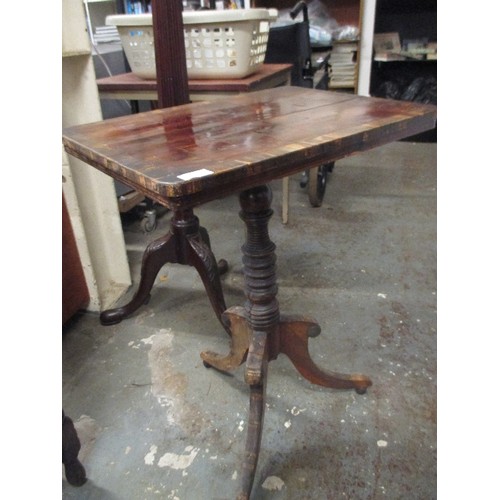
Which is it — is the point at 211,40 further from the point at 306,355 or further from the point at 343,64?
Result: the point at 343,64

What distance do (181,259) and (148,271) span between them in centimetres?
12

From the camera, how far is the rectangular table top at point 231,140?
61cm

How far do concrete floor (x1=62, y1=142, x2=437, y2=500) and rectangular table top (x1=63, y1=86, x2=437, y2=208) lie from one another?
26.4 inches

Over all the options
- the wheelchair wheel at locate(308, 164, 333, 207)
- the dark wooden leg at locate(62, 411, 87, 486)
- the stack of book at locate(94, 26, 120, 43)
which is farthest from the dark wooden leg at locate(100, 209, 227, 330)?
the stack of book at locate(94, 26, 120, 43)

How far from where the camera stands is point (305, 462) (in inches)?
38.4

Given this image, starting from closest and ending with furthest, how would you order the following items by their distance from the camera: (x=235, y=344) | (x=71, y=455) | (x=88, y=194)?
A: (x=71, y=455), (x=235, y=344), (x=88, y=194)

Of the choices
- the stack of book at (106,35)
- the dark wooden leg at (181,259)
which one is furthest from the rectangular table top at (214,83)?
the stack of book at (106,35)

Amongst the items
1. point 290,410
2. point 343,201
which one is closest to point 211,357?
point 290,410

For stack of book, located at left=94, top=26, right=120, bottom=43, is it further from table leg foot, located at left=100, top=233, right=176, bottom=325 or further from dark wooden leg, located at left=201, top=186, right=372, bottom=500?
dark wooden leg, located at left=201, top=186, right=372, bottom=500

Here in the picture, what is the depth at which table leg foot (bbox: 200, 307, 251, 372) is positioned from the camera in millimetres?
1071

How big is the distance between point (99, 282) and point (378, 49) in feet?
9.15

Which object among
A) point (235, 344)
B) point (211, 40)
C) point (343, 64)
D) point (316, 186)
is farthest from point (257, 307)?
point (343, 64)

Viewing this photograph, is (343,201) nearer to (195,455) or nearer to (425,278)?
(425,278)

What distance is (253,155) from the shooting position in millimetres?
647
